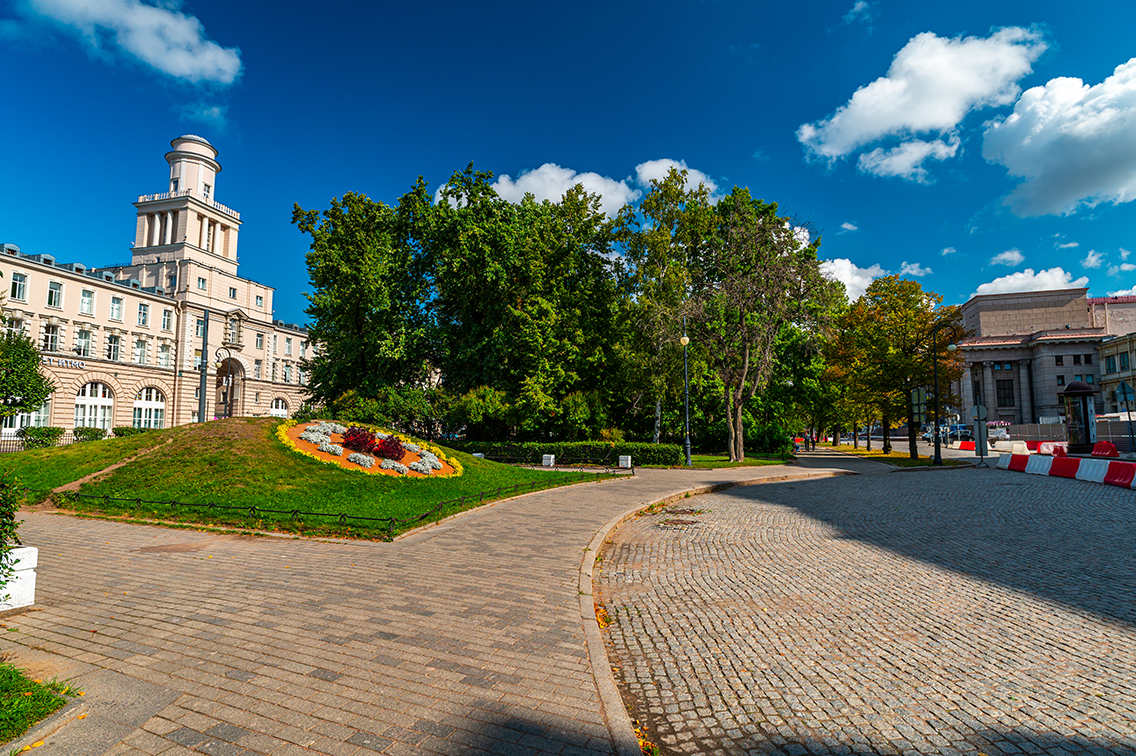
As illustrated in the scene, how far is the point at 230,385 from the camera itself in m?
64.8

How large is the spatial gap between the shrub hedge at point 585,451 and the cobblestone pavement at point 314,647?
1996cm

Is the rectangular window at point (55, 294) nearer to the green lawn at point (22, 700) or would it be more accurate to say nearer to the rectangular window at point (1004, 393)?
the green lawn at point (22, 700)

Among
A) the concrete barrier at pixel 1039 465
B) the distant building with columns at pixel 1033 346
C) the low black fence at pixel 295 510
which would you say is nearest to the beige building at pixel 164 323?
the low black fence at pixel 295 510

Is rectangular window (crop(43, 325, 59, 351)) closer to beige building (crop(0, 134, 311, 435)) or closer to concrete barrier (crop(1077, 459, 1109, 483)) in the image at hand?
beige building (crop(0, 134, 311, 435))

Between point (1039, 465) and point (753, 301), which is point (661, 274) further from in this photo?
point (1039, 465)

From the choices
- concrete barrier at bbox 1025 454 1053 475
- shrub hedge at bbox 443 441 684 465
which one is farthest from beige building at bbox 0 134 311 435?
concrete barrier at bbox 1025 454 1053 475

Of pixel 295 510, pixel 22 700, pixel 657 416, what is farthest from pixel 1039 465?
pixel 22 700

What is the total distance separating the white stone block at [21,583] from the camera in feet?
19.3

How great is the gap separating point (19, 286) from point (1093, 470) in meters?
69.8

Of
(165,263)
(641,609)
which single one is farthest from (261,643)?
(165,263)

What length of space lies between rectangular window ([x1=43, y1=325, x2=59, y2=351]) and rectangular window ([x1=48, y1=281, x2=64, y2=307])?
79.0 inches

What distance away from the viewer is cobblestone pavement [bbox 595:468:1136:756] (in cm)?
389

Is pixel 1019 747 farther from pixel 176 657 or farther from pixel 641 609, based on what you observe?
pixel 176 657

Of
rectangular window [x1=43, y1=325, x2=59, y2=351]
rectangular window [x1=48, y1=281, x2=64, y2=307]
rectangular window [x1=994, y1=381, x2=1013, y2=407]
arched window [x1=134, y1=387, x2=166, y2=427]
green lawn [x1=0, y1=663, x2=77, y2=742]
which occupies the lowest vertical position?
green lawn [x1=0, y1=663, x2=77, y2=742]
